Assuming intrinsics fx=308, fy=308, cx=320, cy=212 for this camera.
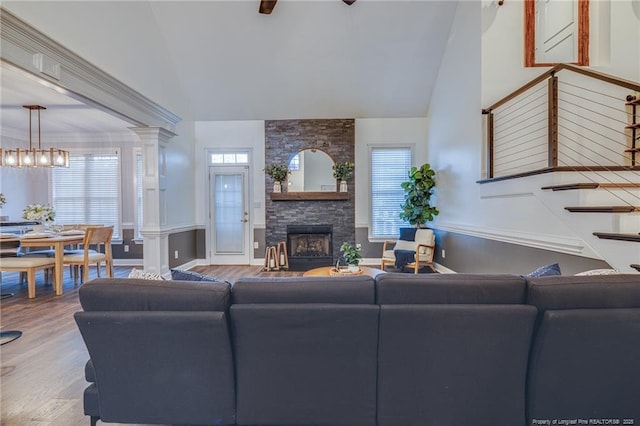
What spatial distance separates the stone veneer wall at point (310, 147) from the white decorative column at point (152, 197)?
1973mm

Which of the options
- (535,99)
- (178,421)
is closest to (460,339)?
(178,421)

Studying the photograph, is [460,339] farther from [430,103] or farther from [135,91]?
[430,103]

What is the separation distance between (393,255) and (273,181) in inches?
107

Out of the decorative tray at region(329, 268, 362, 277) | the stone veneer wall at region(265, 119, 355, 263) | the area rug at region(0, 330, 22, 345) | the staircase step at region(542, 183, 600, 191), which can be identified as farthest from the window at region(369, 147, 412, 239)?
the area rug at region(0, 330, 22, 345)

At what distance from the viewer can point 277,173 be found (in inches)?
236

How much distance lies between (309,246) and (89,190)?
15.4ft

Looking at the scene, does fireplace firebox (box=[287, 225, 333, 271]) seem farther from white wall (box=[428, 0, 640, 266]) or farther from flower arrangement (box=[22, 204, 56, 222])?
flower arrangement (box=[22, 204, 56, 222])

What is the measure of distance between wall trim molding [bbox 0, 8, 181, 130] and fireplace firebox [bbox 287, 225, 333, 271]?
3.18m

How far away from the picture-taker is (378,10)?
464 centimetres

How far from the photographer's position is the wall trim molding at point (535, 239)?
246 cm

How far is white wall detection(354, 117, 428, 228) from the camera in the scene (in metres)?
6.18

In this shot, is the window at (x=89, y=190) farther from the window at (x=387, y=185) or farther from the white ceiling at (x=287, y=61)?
the window at (x=387, y=185)

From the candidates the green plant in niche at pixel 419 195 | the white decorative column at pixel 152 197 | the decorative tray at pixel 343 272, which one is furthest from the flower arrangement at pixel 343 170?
the white decorative column at pixel 152 197

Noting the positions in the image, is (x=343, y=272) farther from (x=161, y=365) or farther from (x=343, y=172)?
(x=343, y=172)
